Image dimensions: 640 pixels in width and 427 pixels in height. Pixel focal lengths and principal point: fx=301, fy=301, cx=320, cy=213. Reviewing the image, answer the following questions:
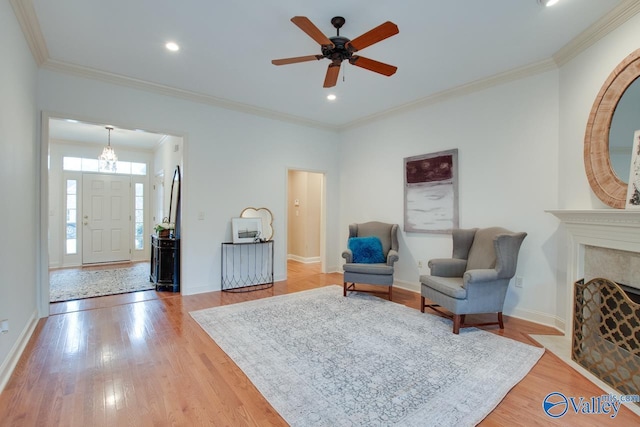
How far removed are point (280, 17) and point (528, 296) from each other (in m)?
3.89

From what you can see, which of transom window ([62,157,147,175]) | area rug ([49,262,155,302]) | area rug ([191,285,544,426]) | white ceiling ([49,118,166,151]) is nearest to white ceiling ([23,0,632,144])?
white ceiling ([49,118,166,151])

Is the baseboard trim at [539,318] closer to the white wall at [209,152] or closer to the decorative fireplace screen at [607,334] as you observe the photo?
the decorative fireplace screen at [607,334]

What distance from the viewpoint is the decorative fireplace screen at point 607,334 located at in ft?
6.85

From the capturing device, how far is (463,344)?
2789 mm

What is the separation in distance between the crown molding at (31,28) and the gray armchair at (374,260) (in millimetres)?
4039

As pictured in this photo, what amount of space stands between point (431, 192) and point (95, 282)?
18.4 feet

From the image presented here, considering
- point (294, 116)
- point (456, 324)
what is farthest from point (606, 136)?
point (294, 116)

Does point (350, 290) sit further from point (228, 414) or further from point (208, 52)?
point (208, 52)

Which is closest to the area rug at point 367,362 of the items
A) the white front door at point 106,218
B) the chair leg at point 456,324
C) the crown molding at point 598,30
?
the chair leg at point 456,324

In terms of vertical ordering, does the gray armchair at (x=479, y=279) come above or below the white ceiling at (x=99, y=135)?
below

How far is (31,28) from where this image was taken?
8.87 feet

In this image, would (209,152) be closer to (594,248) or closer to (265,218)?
(265,218)

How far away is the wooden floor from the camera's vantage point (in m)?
1.81

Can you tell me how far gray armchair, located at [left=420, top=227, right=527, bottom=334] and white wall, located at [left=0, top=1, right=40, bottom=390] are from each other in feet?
12.1
